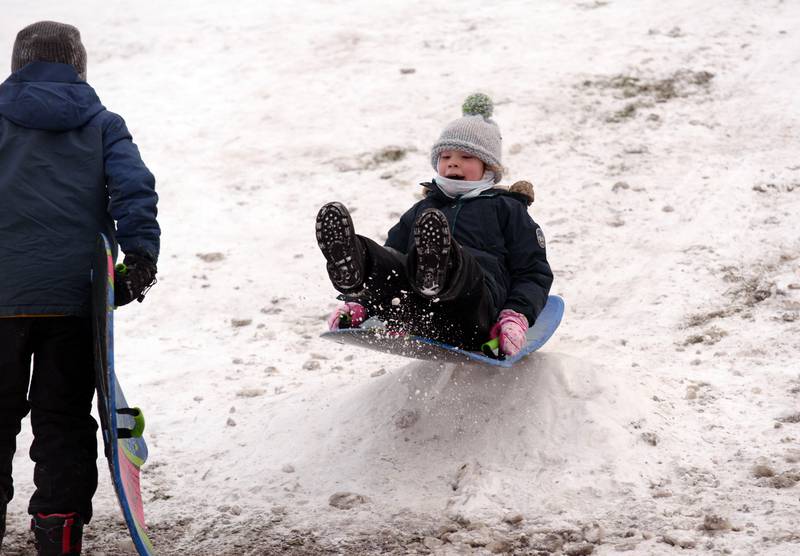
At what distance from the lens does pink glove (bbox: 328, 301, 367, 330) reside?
4.44 metres

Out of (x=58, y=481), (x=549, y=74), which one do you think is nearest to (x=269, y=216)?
(x=549, y=74)

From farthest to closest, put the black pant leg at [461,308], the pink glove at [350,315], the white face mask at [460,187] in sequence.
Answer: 1. the white face mask at [460,187]
2. the pink glove at [350,315]
3. the black pant leg at [461,308]

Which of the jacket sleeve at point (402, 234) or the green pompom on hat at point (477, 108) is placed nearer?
the jacket sleeve at point (402, 234)

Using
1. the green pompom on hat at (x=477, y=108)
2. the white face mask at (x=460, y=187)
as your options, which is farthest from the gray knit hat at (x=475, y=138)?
the white face mask at (x=460, y=187)

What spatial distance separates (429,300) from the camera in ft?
12.7

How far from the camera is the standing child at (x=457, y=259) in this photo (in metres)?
3.64

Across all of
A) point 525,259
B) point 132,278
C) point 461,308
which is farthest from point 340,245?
point 525,259

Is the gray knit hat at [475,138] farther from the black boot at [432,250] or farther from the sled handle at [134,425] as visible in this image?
the sled handle at [134,425]

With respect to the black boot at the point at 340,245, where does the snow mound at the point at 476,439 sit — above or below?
below

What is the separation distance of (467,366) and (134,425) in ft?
5.56

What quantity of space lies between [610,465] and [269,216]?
15.4 ft

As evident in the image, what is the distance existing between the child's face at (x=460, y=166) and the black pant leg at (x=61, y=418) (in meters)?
1.96

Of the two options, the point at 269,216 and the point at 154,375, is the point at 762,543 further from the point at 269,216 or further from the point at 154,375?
the point at 269,216

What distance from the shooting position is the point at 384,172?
326 inches
